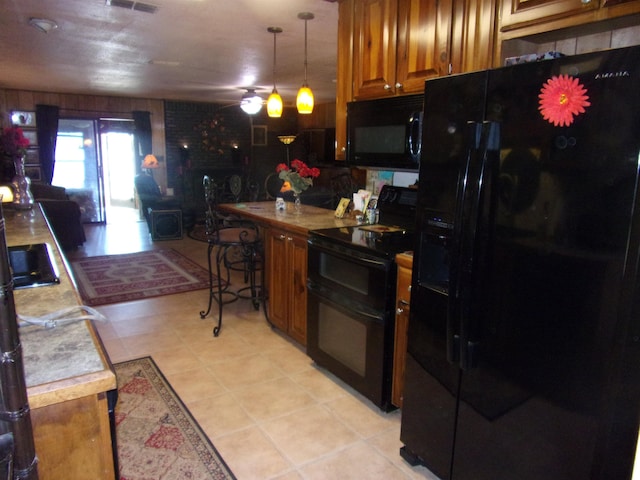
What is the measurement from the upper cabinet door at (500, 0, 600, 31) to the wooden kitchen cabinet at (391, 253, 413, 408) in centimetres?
107

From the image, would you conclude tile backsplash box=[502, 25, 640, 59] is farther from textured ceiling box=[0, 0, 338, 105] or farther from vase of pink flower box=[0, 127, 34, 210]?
vase of pink flower box=[0, 127, 34, 210]

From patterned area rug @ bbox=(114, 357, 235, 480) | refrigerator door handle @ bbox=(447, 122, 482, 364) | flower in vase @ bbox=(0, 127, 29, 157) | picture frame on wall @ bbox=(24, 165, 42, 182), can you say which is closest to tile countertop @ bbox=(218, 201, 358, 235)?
patterned area rug @ bbox=(114, 357, 235, 480)

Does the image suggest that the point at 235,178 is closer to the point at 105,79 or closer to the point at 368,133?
the point at 105,79

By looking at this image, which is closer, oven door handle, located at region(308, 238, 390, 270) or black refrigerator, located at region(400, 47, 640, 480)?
black refrigerator, located at region(400, 47, 640, 480)

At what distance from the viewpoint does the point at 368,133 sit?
2.64 metres

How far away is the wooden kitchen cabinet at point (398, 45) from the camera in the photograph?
2197 mm

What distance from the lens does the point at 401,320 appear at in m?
2.23

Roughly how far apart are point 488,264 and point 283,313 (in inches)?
81.6

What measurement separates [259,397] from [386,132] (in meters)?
1.69

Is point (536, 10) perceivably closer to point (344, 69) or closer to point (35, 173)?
point (344, 69)

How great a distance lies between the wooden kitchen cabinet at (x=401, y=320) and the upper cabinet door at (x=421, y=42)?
0.94 meters

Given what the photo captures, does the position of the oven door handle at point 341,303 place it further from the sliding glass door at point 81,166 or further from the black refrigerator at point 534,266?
the sliding glass door at point 81,166

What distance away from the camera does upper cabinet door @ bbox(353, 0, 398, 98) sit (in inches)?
99.4

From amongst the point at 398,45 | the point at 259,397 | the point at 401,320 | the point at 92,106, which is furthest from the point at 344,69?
the point at 92,106
